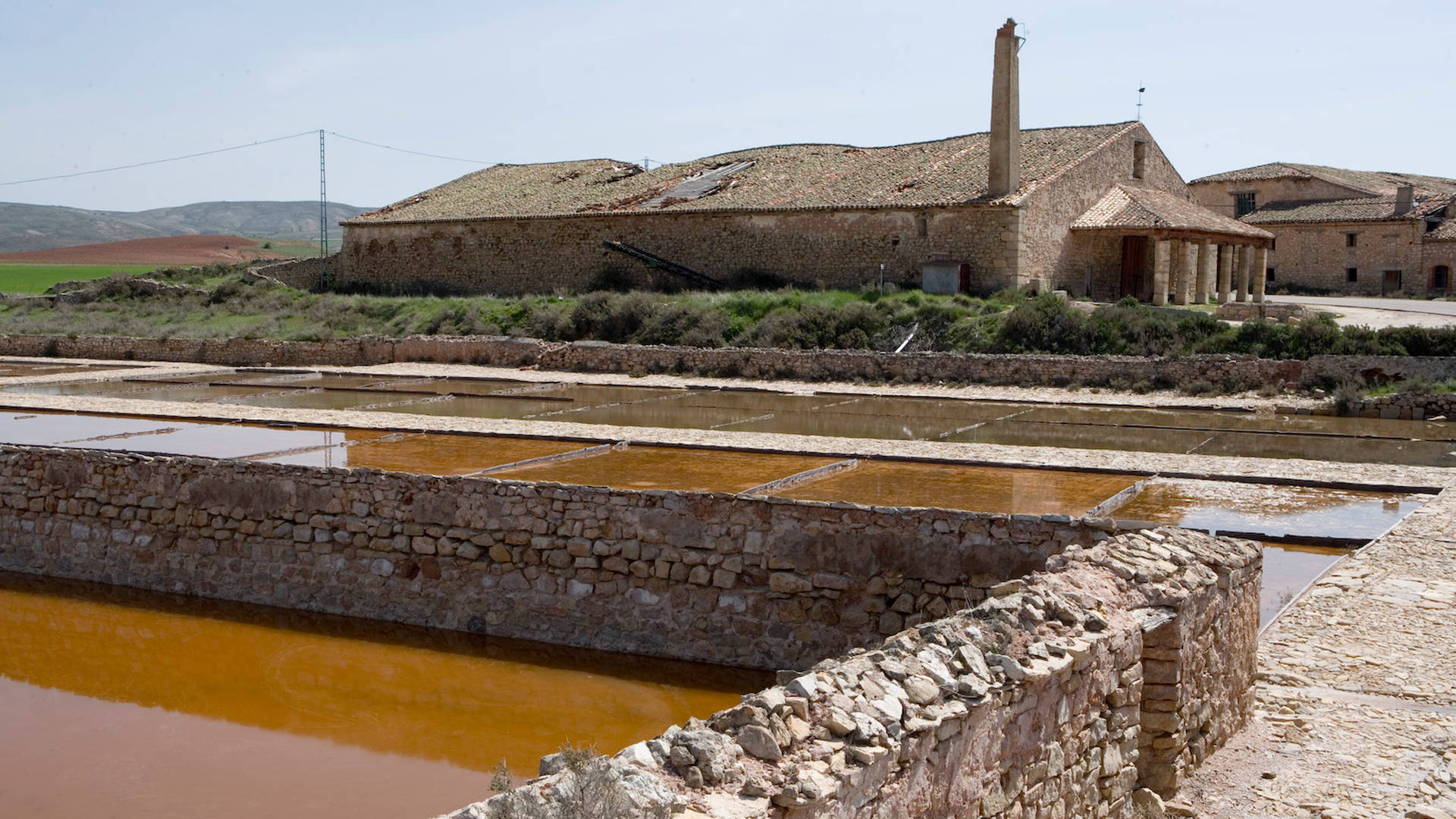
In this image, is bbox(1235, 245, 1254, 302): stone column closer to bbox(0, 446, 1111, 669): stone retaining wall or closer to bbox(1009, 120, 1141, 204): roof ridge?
bbox(1009, 120, 1141, 204): roof ridge

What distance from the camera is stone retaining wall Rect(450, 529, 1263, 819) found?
135 inches

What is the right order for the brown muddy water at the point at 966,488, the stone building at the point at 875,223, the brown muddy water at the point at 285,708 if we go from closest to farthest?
1. the brown muddy water at the point at 285,708
2. the brown muddy water at the point at 966,488
3. the stone building at the point at 875,223

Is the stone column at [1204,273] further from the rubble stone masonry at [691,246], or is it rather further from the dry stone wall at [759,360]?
the dry stone wall at [759,360]

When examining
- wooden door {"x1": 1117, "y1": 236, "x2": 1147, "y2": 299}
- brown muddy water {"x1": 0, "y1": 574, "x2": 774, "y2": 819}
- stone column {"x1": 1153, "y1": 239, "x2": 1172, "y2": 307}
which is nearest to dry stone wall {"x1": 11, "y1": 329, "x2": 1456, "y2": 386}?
stone column {"x1": 1153, "y1": 239, "x2": 1172, "y2": 307}

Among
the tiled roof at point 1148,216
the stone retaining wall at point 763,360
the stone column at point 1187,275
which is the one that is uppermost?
the tiled roof at point 1148,216

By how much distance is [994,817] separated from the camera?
4383mm

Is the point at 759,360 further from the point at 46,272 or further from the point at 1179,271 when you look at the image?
the point at 46,272

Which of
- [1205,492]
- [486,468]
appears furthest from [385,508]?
[1205,492]

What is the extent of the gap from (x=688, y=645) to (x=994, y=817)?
13.7ft

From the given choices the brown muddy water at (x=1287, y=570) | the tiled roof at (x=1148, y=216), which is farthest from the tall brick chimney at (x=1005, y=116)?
the brown muddy water at (x=1287, y=570)

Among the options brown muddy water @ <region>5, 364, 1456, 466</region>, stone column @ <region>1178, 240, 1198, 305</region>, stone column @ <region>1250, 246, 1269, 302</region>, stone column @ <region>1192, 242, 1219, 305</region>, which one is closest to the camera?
brown muddy water @ <region>5, 364, 1456, 466</region>

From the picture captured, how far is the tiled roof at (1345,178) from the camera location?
41531 millimetres

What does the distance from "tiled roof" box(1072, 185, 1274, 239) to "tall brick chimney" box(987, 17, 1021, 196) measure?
8.26 ft

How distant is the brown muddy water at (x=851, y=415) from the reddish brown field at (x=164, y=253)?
71262mm
